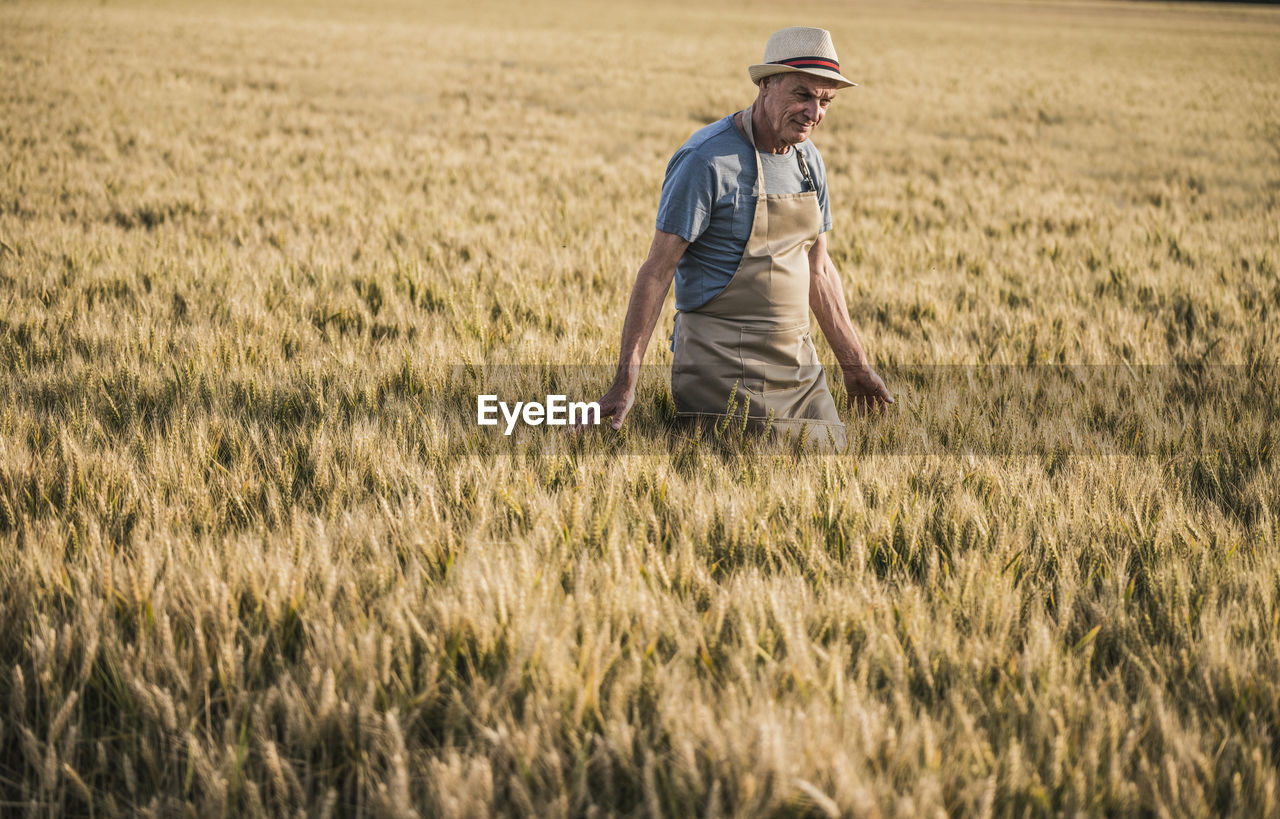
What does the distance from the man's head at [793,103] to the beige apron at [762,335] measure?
0.39 ft

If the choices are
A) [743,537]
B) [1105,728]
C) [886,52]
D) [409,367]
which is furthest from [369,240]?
[886,52]

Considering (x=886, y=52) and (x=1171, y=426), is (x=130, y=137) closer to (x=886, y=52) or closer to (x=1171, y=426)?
(x=1171, y=426)

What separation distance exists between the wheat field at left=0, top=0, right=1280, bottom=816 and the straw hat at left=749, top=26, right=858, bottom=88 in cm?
116

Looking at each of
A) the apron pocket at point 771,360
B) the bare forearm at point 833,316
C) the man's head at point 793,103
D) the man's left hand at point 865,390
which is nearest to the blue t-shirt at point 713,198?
the man's head at point 793,103

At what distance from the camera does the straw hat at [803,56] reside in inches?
101

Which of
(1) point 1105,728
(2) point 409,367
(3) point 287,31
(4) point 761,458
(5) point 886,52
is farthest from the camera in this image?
(5) point 886,52

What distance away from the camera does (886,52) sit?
28.2 metres

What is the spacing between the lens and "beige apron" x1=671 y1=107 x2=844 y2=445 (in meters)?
2.87

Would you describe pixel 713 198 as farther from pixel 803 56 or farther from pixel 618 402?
pixel 618 402

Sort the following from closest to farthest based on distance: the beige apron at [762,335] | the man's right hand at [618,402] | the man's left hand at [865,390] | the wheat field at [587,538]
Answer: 1. the wheat field at [587,538]
2. the man's right hand at [618,402]
3. the beige apron at [762,335]
4. the man's left hand at [865,390]

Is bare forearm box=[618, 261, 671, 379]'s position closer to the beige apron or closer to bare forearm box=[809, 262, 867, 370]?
the beige apron

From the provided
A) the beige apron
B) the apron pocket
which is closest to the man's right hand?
the beige apron

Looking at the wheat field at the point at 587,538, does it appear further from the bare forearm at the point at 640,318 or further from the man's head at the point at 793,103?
the man's head at the point at 793,103

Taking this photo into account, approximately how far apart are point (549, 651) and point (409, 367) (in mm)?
1952
